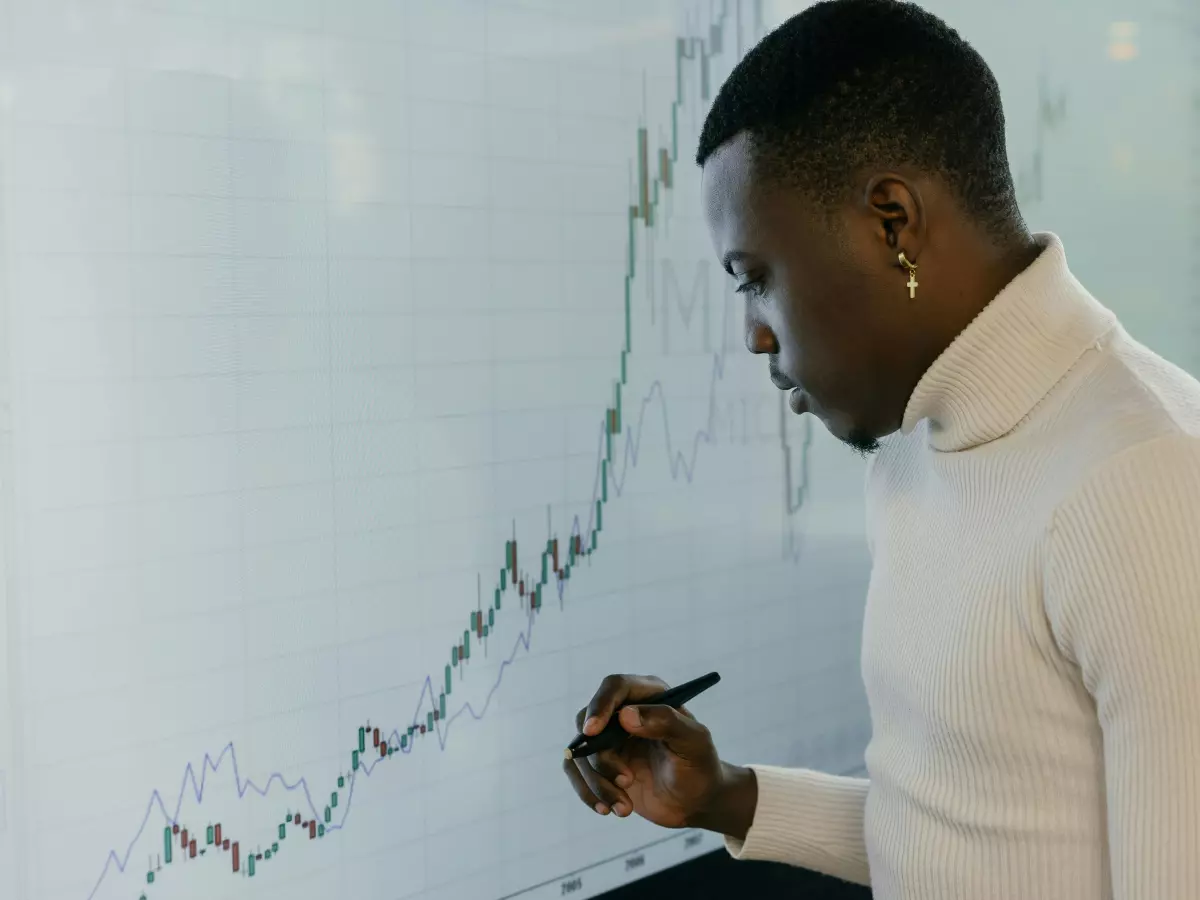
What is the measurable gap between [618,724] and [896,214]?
0.40 m

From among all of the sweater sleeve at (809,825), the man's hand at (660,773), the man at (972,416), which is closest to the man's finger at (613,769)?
the man's hand at (660,773)

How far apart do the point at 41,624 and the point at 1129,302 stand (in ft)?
4.48

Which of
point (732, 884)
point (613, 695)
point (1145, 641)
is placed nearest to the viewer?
point (1145, 641)

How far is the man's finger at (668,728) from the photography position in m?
0.86

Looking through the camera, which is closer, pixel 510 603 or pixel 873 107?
pixel 873 107

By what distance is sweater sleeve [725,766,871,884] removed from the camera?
96cm

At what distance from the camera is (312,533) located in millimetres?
885

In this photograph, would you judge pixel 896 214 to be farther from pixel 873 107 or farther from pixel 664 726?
pixel 664 726

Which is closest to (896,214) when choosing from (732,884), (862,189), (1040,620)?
(862,189)

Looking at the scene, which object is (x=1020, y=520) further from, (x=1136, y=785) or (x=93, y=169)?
(x=93, y=169)

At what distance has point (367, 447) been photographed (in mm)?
912

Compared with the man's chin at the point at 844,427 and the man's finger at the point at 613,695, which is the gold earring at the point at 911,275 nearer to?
the man's chin at the point at 844,427

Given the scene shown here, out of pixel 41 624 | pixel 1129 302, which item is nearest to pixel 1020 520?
pixel 41 624

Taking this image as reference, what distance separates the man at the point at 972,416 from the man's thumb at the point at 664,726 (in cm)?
16
